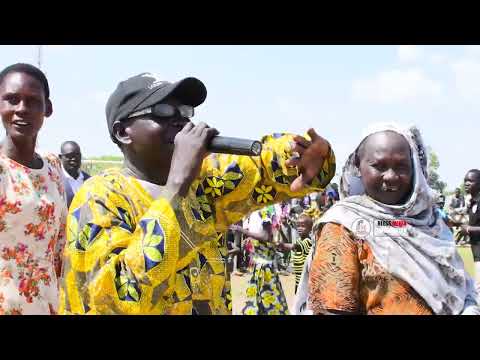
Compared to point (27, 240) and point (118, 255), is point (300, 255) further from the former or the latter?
point (118, 255)

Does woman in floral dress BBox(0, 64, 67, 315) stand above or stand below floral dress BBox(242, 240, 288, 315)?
above

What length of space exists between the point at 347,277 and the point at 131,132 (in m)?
0.98

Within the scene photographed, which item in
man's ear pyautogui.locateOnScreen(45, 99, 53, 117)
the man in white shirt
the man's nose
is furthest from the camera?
the man in white shirt

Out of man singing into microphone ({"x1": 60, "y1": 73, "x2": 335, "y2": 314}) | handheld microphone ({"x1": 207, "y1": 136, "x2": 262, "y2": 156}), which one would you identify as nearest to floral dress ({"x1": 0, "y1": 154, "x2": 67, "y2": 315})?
man singing into microphone ({"x1": 60, "y1": 73, "x2": 335, "y2": 314})

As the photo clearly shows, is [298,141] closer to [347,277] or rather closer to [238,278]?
[347,277]

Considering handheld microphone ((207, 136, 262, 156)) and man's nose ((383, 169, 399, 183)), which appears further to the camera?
man's nose ((383, 169, 399, 183))

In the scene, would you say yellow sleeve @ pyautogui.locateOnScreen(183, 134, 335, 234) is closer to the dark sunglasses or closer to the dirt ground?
the dark sunglasses

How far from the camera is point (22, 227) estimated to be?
3254 millimetres

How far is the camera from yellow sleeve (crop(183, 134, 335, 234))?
264 centimetres

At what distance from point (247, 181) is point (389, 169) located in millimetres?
594

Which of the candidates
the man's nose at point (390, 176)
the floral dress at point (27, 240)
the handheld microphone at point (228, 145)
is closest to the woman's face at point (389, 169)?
the man's nose at point (390, 176)

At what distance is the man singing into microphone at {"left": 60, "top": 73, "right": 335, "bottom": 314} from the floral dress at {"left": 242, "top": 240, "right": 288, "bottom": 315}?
485cm
